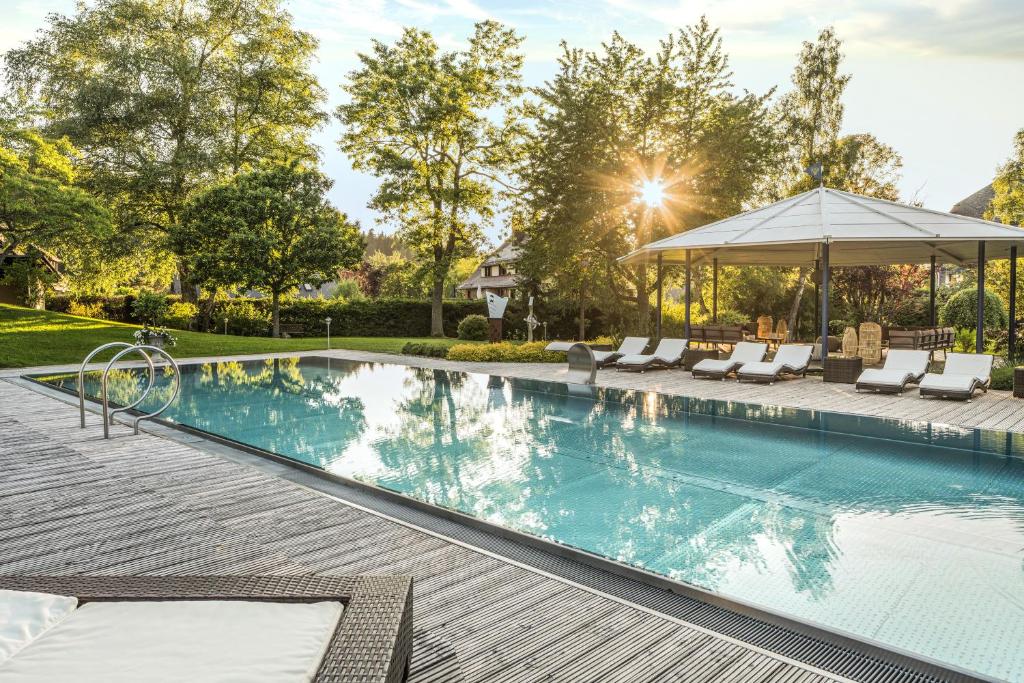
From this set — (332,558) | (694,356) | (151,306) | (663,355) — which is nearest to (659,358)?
(663,355)

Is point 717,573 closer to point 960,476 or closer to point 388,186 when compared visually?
point 960,476

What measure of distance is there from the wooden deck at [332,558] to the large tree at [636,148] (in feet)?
51.0

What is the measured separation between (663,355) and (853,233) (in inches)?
193

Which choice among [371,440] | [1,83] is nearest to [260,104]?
[1,83]

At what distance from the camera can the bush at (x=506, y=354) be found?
1758 centimetres

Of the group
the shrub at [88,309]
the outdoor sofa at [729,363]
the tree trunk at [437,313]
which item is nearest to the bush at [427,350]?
the tree trunk at [437,313]

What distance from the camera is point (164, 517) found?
461 centimetres

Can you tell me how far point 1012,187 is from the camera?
19.7 m

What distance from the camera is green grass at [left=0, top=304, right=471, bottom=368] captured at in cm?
1697

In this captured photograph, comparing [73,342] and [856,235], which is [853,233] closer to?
[856,235]

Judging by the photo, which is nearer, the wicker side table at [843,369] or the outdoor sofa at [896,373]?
the outdoor sofa at [896,373]

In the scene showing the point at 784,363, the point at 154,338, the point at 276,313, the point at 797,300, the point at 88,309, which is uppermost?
the point at 797,300

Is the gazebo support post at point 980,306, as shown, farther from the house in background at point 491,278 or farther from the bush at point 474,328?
the house in background at point 491,278

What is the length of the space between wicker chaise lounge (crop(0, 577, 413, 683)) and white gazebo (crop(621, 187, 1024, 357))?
12.6m
